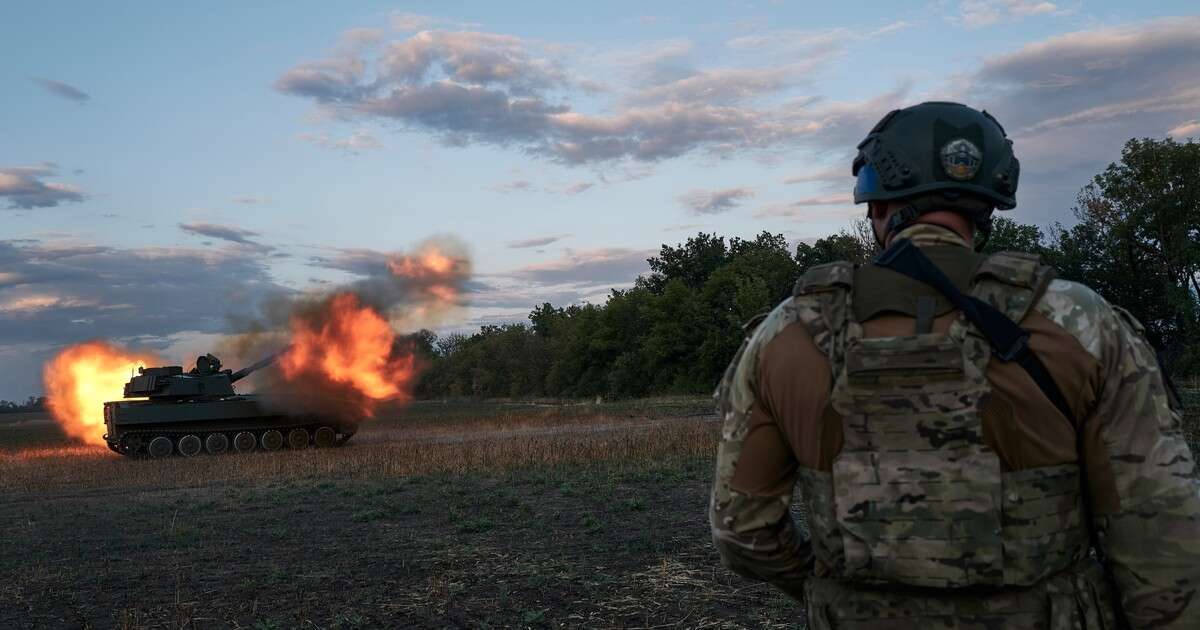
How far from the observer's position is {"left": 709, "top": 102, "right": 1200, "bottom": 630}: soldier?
7.01ft

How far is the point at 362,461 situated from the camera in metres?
20.8

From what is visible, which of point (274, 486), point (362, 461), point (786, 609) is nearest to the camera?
point (786, 609)

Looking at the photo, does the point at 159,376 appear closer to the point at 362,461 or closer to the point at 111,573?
the point at 362,461

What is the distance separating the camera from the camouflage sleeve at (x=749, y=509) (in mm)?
2449

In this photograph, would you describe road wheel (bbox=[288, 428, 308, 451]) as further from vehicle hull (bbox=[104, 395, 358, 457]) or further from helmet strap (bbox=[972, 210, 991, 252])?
helmet strap (bbox=[972, 210, 991, 252])

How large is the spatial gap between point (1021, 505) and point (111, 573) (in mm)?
9556

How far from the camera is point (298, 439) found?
27.9 meters

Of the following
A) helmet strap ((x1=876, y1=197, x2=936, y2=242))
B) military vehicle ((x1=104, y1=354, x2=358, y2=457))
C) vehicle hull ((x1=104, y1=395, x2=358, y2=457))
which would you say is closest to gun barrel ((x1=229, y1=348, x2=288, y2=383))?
military vehicle ((x1=104, y1=354, x2=358, y2=457))

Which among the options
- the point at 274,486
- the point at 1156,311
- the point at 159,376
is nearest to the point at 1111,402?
the point at 274,486

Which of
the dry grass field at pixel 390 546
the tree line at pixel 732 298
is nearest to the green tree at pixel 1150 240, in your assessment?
the tree line at pixel 732 298

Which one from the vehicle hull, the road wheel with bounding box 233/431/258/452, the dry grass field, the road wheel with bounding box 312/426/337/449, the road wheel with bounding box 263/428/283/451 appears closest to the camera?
the dry grass field

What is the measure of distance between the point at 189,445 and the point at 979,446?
2807 cm

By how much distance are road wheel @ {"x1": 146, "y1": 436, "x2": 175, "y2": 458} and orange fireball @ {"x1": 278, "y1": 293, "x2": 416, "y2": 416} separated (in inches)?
142

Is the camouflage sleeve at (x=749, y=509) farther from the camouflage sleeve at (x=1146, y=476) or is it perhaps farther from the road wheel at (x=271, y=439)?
the road wheel at (x=271, y=439)
